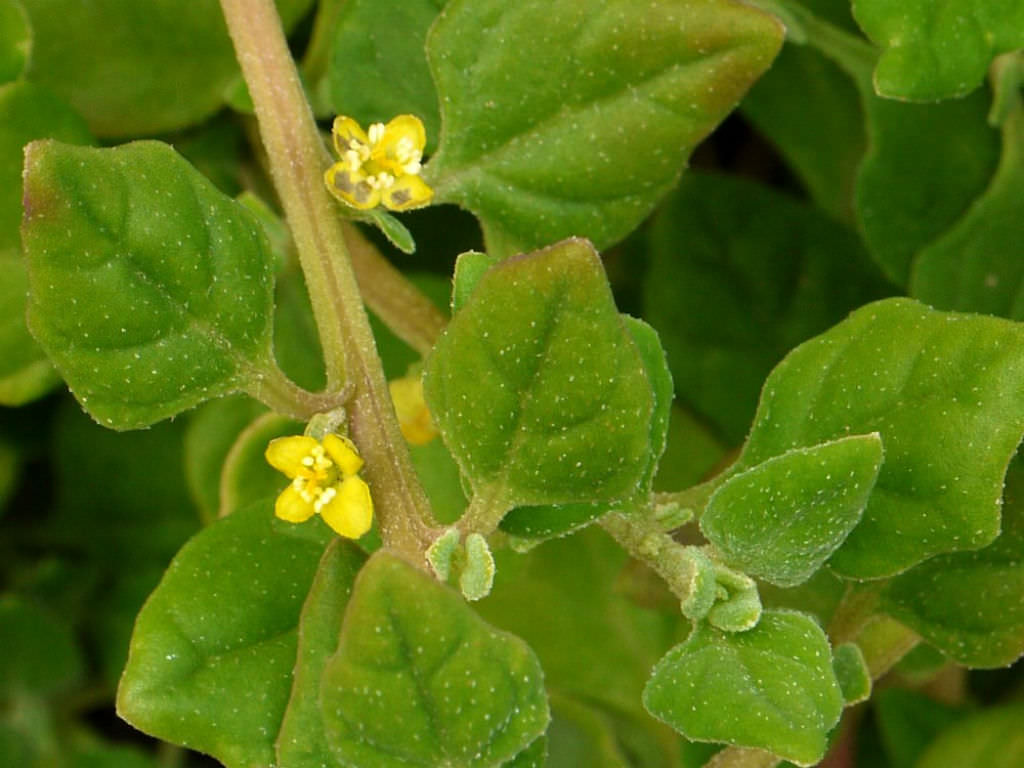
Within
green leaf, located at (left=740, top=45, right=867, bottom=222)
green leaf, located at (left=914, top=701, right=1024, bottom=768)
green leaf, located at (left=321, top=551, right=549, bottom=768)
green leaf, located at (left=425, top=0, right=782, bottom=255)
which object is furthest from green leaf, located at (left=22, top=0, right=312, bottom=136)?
green leaf, located at (left=914, top=701, right=1024, bottom=768)

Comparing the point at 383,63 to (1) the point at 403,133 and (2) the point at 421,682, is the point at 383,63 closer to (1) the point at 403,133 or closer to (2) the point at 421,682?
(1) the point at 403,133

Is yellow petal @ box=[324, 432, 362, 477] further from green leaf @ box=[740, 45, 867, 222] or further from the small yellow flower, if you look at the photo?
green leaf @ box=[740, 45, 867, 222]

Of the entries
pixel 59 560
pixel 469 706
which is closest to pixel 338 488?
pixel 469 706

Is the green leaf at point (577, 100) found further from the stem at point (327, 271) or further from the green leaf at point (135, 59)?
the green leaf at point (135, 59)

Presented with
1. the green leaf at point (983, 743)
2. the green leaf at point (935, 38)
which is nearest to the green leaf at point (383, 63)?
the green leaf at point (935, 38)

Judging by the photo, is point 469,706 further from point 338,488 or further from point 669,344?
point 669,344

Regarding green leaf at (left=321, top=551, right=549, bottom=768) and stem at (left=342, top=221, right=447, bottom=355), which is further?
stem at (left=342, top=221, right=447, bottom=355)

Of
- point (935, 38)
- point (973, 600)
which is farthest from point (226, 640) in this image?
point (935, 38)
